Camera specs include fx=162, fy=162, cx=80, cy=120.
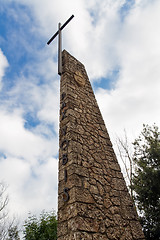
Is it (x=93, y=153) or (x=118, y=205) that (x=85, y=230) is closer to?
(x=118, y=205)

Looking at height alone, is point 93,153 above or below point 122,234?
above

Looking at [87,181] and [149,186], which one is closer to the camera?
[87,181]

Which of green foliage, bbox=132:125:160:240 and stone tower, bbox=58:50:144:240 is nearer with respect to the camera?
stone tower, bbox=58:50:144:240

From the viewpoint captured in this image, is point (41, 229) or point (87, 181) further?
point (41, 229)

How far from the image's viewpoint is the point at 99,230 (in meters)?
2.29

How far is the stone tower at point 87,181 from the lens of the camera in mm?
2283

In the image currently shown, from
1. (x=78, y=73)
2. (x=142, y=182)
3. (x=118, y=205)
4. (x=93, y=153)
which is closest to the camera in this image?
(x=118, y=205)

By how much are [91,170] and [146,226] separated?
629 cm

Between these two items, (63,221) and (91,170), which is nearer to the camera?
(63,221)

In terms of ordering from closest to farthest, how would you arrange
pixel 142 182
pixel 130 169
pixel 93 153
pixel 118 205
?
pixel 118 205 → pixel 93 153 → pixel 142 182 → pixel 130 169

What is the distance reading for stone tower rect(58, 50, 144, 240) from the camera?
2.28 metres

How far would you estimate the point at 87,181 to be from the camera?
274cm

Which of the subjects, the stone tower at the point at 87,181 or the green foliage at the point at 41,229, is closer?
the stone tower at the point at 87,181

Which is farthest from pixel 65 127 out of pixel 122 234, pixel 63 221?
pixel 122 234
